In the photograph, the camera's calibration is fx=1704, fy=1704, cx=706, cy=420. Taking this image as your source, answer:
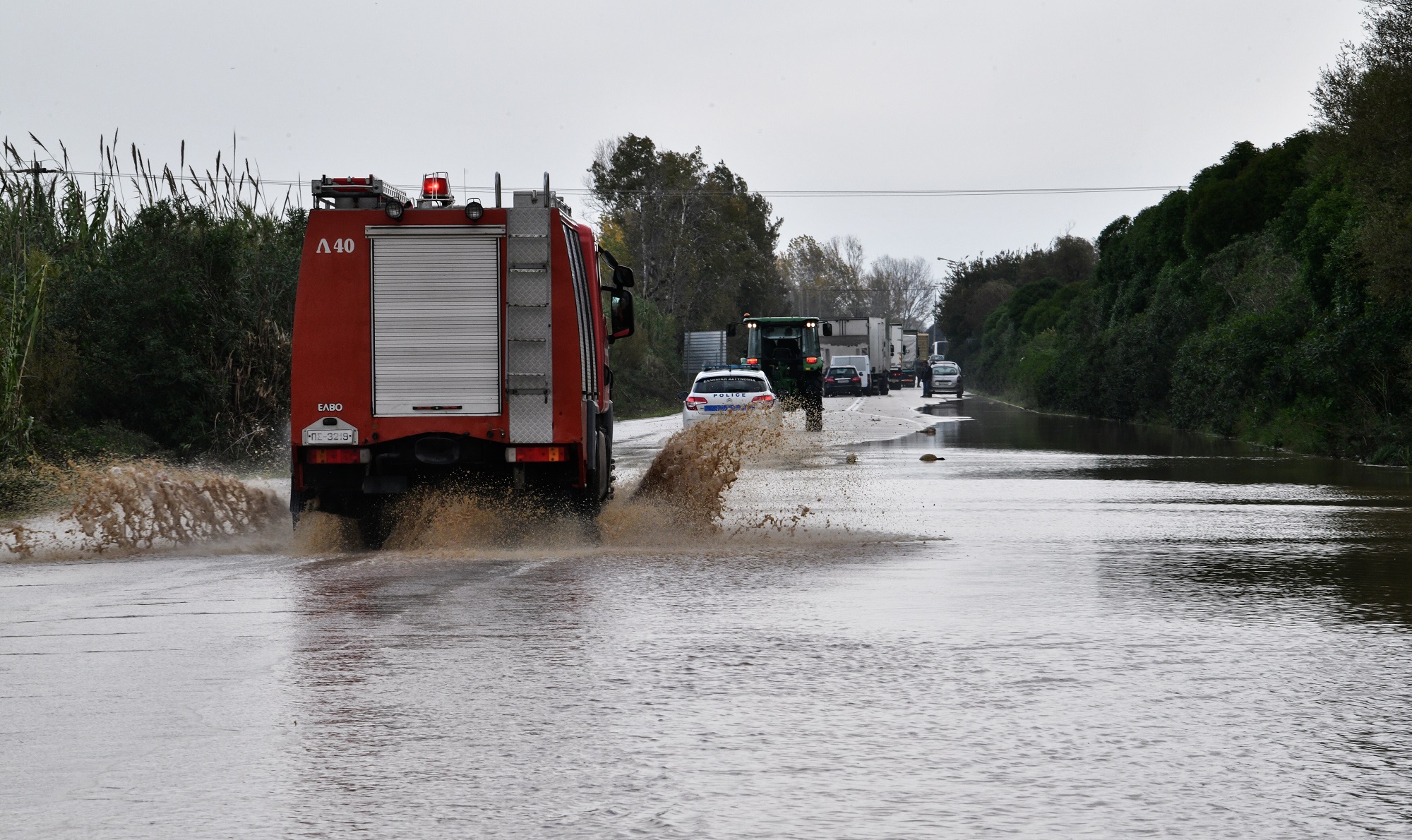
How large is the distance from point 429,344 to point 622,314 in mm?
3335

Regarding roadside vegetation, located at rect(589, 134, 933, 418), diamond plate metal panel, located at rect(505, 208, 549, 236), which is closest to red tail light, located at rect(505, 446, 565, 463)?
diamond plate metal panel, located at rect(505, 208, 549, 236)

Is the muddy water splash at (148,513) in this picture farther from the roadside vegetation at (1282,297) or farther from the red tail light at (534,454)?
the roadside vegetation at (1282,297)

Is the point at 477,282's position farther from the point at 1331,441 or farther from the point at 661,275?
the point at 661,275

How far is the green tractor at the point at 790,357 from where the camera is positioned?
1897 inches

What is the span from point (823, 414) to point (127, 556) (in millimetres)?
39546

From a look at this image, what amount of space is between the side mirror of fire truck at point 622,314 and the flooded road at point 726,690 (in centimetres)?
259

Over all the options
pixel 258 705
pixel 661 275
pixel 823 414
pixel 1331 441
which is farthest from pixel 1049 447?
pixel 661 275

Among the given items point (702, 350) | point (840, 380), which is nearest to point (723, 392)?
point (840, 380)

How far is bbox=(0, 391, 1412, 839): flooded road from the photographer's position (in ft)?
19.3

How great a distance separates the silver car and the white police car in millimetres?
44720

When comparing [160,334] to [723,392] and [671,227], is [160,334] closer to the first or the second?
[723,392]

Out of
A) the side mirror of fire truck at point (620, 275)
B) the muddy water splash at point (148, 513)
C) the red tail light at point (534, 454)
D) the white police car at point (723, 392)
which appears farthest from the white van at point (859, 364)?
the red tail light at point (534, 454)

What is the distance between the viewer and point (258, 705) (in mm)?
7629

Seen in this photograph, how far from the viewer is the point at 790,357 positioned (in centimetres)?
5269
